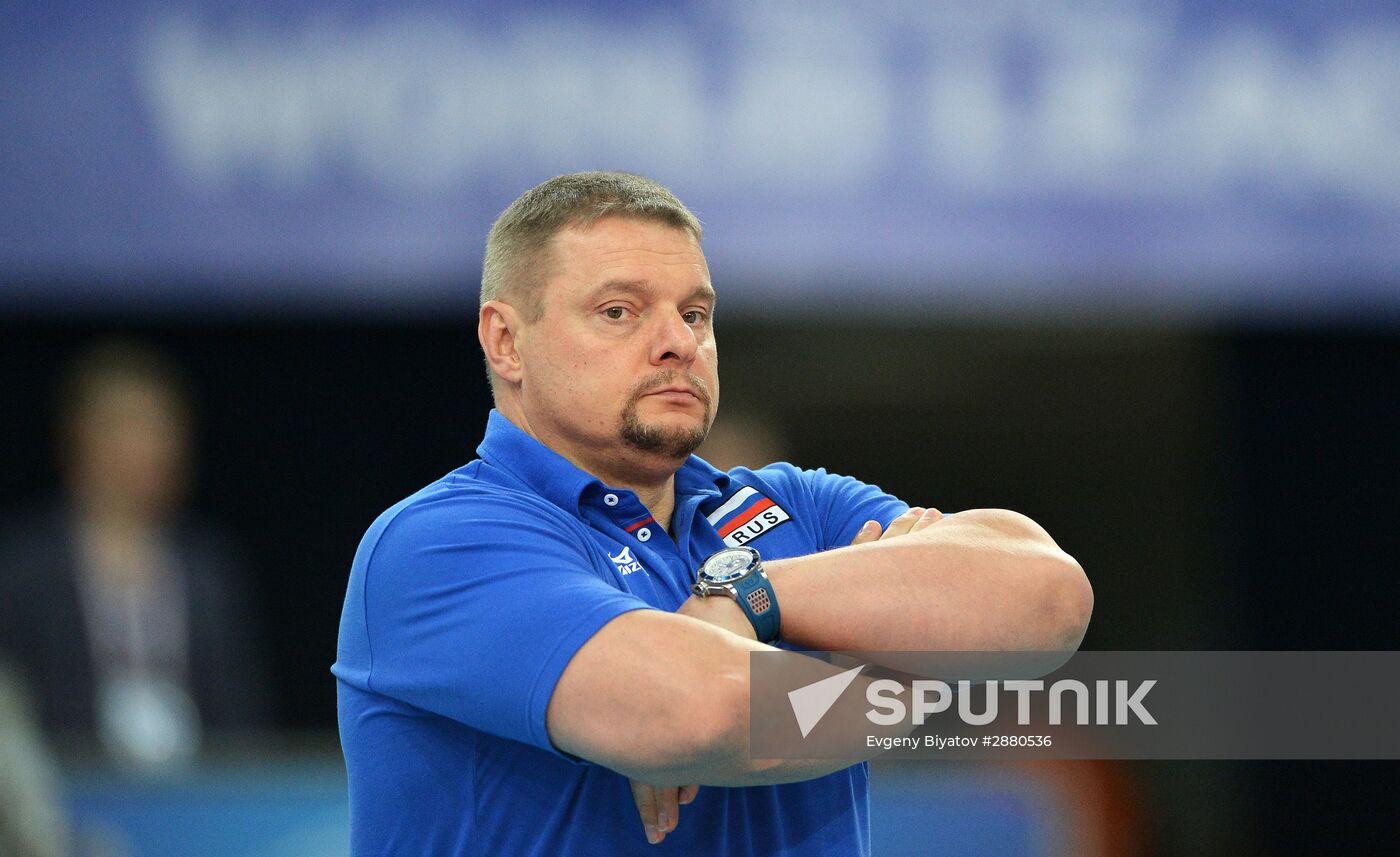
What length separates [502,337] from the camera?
269 centimetres

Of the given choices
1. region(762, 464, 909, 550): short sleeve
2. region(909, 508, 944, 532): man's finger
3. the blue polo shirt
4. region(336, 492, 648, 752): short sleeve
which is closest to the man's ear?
the blue polo shirt

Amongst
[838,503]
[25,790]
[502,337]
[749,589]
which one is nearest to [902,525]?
[838,503]

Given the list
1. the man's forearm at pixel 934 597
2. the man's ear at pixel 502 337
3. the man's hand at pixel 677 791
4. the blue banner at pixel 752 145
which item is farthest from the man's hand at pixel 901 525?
the blue banner at pixel 752 145

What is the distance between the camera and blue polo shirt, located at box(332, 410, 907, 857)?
2.09 m

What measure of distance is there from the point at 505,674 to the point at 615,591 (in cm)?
19

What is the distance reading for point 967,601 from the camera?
7.51 feet

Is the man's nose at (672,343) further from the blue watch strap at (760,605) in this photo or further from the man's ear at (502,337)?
the blue watch strap at (760,605)

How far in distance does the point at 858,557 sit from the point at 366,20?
368 cm

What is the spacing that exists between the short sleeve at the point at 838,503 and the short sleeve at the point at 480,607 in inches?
21.7

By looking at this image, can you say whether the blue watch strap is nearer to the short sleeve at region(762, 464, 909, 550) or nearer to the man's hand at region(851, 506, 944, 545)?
the man's hand at region(851, 506, 944, 545)

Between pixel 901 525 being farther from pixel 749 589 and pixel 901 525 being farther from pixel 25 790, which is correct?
pixel 25 790

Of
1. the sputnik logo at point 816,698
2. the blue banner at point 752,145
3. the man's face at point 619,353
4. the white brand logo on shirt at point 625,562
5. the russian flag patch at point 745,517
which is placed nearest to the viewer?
the sputnik logo at point 816,698

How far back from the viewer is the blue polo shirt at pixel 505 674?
6.85ft

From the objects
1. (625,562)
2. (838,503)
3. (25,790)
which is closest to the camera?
(625,562)
